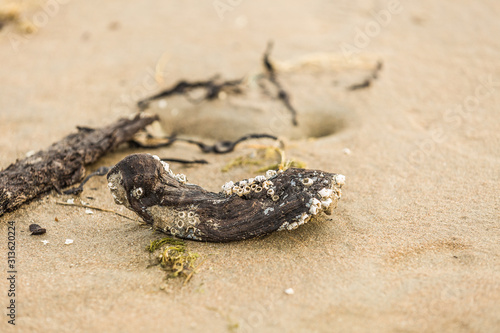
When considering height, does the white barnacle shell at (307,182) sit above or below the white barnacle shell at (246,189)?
above

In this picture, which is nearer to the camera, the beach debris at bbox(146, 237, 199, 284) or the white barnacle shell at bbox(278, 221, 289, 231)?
the beach debris at bbox(146, 237, 199, 284)

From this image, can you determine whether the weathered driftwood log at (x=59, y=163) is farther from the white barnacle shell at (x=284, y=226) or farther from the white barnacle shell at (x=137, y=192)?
the white barnacle shell at (x=284, y=226)

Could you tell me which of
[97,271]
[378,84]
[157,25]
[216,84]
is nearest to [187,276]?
[97,271]

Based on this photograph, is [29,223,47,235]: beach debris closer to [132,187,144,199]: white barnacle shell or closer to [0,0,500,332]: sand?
[0,0,500,332]: sand

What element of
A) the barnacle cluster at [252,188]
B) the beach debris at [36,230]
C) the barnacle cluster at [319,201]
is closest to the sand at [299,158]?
the beach debris at [36,230]

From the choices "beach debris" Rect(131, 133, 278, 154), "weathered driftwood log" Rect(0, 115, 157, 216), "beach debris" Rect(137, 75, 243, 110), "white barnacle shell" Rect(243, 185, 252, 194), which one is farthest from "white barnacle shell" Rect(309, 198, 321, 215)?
"beach debris" Rect(137, 75, 243, 110)

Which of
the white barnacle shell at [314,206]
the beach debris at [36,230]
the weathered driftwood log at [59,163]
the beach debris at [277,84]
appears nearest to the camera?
the white barnacle shell at [314,206]

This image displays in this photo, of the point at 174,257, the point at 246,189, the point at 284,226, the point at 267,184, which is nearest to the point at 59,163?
the point at 174,257
